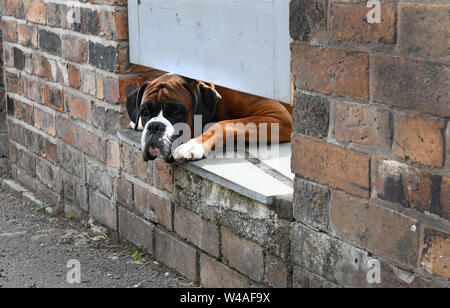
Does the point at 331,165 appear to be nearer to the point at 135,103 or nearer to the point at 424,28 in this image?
the point at 424,28

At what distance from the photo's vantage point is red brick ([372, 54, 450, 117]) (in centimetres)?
227

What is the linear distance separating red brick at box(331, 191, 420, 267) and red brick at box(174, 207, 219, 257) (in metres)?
0.97

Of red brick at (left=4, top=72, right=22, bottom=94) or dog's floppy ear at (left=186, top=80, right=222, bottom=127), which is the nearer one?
dog's floppy ear at (left=186, top=80, right=222, bottom=127)

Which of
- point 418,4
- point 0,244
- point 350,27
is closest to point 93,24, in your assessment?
point 0,244

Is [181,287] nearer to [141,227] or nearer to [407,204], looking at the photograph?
[141,227]

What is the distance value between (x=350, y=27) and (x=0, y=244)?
2.98 m

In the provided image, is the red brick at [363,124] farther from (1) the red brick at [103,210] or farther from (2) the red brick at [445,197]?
(1) the red brick at [103,210]

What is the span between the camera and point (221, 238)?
3.57 metres

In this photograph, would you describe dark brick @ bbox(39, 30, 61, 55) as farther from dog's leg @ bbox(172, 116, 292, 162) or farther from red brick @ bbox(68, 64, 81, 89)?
dog's leg @ bbox(172, 116, 292, 162)

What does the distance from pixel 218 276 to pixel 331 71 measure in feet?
4.49

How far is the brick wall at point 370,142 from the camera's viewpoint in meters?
2.33

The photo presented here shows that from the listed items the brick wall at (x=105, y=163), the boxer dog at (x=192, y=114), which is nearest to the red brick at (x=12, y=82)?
the brick wall at (x=105, y=163)

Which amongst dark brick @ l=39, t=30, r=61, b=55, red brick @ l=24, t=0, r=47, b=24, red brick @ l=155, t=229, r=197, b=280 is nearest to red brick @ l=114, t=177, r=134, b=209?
red brick @ l=155, t=229, r=197, b=280

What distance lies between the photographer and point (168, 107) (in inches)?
148
